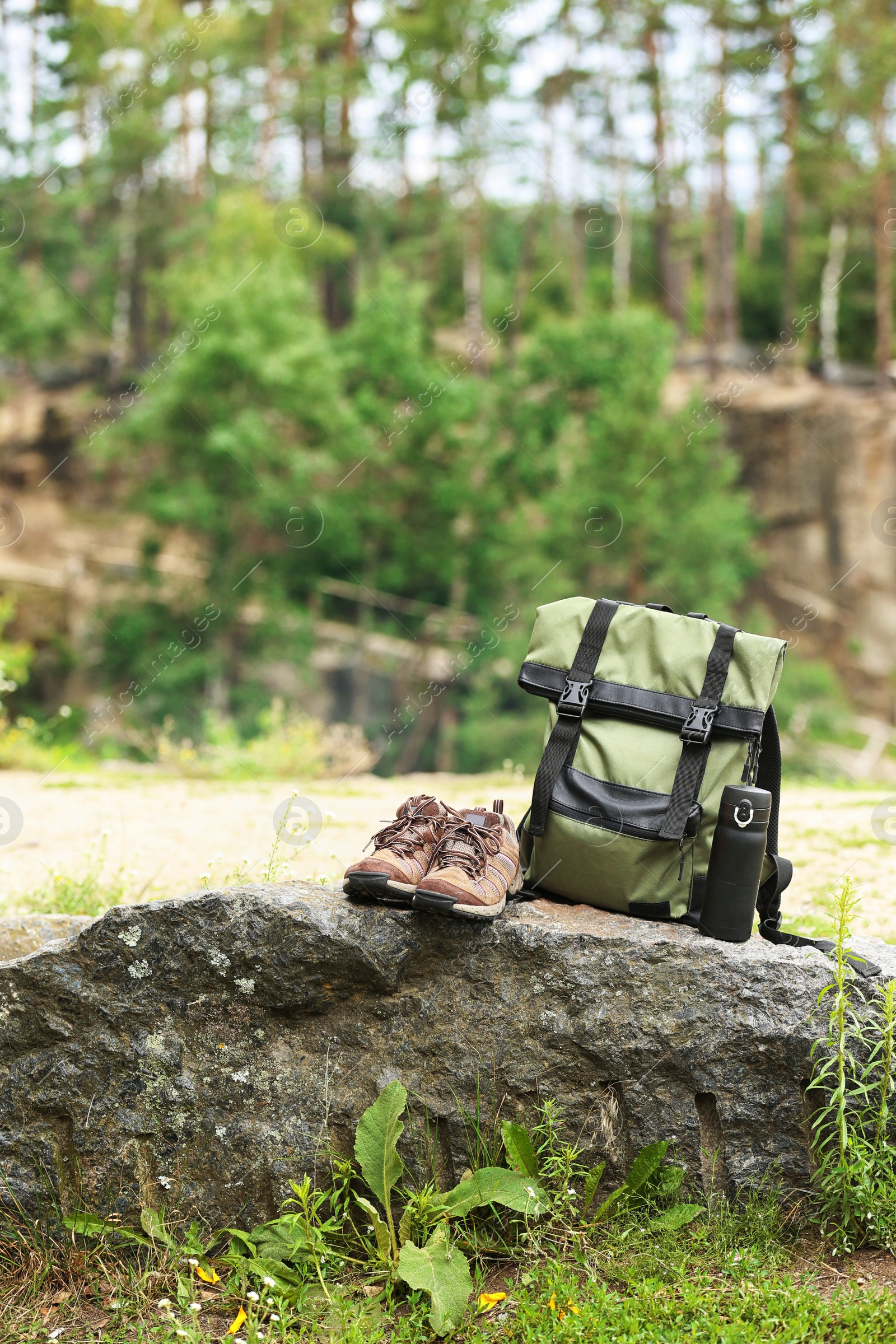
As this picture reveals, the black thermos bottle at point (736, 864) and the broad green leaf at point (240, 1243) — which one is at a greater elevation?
the black thermos bottle at point (736, 864)

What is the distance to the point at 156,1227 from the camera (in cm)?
264

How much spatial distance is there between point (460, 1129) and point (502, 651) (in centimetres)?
1506

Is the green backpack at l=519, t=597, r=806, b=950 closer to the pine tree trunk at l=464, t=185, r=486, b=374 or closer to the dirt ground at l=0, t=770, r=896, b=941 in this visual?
the dirt ground at l=0, t=770, r=896, b=941

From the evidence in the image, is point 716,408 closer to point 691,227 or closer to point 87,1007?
point 691,227

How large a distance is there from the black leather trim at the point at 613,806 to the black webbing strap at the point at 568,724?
3cm

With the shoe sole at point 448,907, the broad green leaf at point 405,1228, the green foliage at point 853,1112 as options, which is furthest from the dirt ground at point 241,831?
the green foliage at point 853,1112

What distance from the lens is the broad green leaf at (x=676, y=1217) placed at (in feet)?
8.47

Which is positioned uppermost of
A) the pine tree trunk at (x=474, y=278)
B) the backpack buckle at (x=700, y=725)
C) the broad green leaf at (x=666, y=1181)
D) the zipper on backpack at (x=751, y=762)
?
the pine tree trunk at (x=474, y=278)

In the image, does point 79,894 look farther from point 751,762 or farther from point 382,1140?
point 751,762

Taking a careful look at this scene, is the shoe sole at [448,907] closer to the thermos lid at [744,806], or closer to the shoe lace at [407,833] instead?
the shoe lace at [407,833]

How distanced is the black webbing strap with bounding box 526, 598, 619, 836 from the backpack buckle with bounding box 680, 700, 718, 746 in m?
0.29

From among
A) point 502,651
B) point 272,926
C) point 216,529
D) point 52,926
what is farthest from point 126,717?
point 272,926

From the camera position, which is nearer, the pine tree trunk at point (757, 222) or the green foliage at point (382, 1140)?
the green foliage at point (382, 1140)

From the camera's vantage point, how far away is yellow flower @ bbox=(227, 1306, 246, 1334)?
241 centimetres
